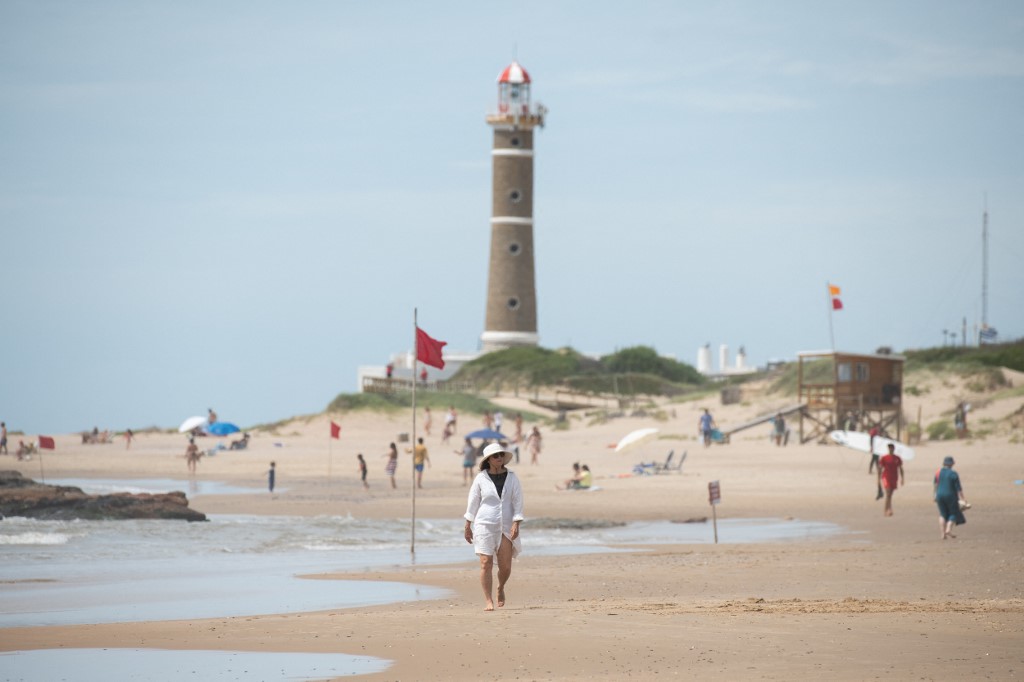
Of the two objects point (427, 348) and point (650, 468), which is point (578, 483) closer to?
point (650, 468)

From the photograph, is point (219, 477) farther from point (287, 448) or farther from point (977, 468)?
point (977, 468)

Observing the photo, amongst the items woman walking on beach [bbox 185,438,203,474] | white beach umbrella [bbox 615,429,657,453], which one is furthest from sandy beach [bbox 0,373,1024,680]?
woman walking on beach [bbox 185,438,203,474]

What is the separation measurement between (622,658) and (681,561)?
8.05 meters

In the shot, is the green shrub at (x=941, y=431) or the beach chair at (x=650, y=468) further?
the green shrub at (x=941, y=431)

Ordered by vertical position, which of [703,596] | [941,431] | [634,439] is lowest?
[703,596]

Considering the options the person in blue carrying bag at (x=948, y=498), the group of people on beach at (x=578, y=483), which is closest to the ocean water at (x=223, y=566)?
the person in blue carrying bag at (x=948, y=498)

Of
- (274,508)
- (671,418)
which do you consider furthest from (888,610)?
(671,418)

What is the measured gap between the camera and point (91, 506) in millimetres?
24328

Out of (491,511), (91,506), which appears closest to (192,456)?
(91,506)

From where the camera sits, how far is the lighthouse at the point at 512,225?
7038 centimetres

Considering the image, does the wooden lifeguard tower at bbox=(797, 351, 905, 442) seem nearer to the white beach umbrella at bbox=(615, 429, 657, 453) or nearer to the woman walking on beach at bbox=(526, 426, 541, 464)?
the woman walking on beach at bbox=(526, 426, 541, 464)

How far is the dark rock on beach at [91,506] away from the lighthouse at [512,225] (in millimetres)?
46030

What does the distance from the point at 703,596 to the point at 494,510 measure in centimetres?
298

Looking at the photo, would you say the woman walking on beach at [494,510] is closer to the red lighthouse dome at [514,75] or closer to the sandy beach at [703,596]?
the sandy beach at [703,596]
